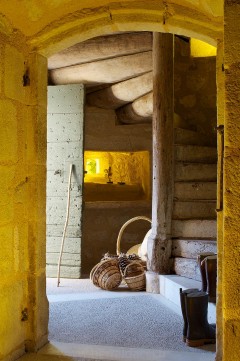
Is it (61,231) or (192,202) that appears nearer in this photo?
(192,202)

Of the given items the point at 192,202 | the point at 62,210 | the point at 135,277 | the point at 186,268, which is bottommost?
the point at 135,277

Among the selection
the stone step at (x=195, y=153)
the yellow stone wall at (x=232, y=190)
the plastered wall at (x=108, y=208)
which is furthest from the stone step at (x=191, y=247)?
the yellow stone wall at (x=232, y=190)

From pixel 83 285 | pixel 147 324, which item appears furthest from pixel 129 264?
pixel 147 324

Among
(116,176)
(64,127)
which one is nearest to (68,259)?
(64,127)

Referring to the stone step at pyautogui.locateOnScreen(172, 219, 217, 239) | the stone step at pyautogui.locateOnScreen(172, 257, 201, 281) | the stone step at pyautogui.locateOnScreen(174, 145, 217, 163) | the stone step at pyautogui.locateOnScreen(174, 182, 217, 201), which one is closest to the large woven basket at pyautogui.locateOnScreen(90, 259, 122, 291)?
the stone step at pyautogui.locateOnScreen(172, 257, 201, 281)

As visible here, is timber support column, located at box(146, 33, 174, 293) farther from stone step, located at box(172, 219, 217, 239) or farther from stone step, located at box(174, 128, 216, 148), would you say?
stone step, located at box(174, 128, 216, 148)

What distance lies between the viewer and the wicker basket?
4715 millimetres

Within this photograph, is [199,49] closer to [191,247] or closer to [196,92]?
[196,92]

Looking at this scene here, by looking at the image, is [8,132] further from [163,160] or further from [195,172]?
[195,172]

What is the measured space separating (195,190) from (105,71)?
1.96 m

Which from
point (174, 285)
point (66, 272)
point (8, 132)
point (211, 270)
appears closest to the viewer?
point (8, 132)

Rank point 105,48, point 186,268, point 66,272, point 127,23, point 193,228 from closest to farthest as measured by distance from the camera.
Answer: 1. point 127,23
2. point 186,268
3. point 193,228
4. point 105,48
5. point 66,272

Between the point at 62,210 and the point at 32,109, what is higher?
the point at 32,109

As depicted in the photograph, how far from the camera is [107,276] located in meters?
4.74
